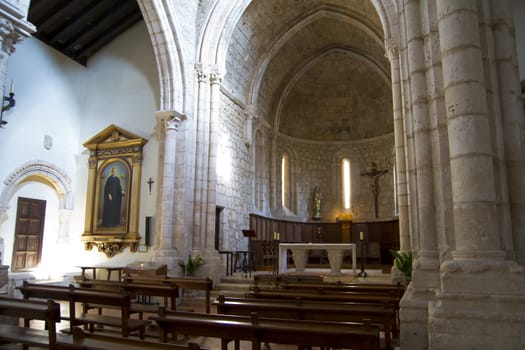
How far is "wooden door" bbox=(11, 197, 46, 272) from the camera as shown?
38.3 ft

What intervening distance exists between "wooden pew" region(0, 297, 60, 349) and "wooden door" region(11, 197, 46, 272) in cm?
813

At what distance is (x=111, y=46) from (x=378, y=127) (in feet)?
40.5

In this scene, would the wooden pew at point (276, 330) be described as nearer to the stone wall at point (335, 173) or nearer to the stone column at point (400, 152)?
the stone column at point (400, 152)

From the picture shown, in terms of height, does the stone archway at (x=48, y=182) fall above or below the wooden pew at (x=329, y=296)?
above

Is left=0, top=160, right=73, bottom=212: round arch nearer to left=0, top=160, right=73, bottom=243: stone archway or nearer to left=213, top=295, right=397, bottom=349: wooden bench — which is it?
left=0, top=160, right=73, bottom=243: stone archway

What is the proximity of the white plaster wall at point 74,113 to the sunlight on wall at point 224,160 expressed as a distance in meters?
2.21

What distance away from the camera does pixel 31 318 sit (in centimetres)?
384

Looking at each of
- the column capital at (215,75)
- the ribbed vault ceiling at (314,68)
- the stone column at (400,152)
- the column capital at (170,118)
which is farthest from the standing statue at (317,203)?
the column capital at (170,118)

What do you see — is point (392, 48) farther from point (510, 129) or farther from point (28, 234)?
point (28, 234)

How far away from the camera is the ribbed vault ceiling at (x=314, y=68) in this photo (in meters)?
15.7

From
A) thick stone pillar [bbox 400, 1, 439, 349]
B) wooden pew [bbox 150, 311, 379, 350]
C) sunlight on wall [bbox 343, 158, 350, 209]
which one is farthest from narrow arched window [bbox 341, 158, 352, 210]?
wooden pew [bbox 150, 311, 379, 350]

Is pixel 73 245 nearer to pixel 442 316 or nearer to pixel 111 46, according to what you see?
pixel 111 46

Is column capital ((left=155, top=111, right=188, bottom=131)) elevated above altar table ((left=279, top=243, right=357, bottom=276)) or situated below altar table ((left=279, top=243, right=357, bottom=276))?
above

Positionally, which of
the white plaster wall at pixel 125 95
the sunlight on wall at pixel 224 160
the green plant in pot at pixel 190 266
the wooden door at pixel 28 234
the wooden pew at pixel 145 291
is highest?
the white plaster wall at pixel 125 95
